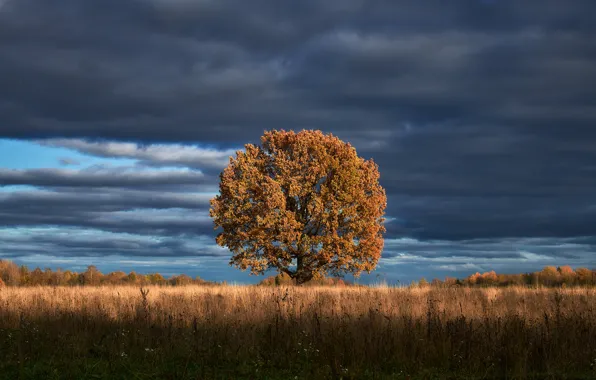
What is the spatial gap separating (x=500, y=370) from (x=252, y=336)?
16.6 feet

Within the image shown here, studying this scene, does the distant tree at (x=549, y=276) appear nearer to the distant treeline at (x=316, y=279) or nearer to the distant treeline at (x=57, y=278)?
the distant treeline at (x=316, y=279)

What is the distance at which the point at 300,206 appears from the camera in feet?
114

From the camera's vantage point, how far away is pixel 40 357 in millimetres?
11156

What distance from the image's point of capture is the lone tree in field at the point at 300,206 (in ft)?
109

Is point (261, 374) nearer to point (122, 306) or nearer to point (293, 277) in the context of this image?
point (122, 306)

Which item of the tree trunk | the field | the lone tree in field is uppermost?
the lone tree in field

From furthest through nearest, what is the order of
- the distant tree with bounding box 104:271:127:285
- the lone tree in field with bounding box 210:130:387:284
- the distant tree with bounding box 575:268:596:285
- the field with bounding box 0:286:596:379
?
the distant tree with bounding box 104:271:127:285, the distant tree with bounding box 575:268:596:285, the lone tree in field with bounding box 210:130:387:284, the field with bounding box 0:286:596:379

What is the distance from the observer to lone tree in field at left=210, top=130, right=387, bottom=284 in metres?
33.2

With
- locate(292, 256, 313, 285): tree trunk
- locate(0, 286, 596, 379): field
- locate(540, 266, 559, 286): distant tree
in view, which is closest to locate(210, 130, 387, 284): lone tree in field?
locate(292, 256, 313, 285): tree trunk

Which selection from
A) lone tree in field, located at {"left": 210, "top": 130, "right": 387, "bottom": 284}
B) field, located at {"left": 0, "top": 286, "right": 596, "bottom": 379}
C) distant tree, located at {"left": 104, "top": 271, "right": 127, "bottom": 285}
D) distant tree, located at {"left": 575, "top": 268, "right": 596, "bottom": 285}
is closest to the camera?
field, located at {"left": 0, "top": 286, "right": 596, "bottom": 379}


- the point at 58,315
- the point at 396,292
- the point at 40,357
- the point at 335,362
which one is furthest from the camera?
the point at 396,292

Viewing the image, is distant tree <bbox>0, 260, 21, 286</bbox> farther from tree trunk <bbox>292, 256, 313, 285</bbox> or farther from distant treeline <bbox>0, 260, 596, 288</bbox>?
tree trunk <bbox>292, 256, 313, 285</bbox>

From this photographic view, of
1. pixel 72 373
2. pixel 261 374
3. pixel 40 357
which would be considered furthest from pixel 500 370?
pixel 40 357

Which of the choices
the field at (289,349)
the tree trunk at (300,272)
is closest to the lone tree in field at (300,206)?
the tree trunk at (300,272)
